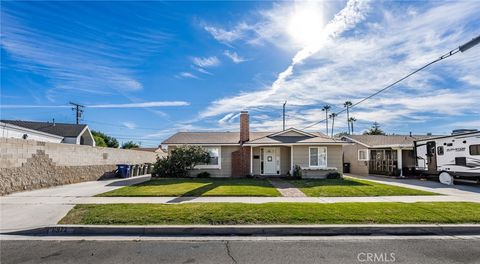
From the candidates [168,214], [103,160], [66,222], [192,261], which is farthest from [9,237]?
[103,160]

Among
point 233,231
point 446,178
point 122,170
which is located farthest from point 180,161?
point 446,178

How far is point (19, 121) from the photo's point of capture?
3062cm

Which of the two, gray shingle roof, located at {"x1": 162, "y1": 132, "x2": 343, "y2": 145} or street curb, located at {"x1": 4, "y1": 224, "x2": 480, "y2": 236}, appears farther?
gray shingle roof, located at {"x1": 162, "y1": 132, "x2": 343, "y2": 145}

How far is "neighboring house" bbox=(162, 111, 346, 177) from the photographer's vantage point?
59.2ft

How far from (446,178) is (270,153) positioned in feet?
36.7

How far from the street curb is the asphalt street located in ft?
1.31

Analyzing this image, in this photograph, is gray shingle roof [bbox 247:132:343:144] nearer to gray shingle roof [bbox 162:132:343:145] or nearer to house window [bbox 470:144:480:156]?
gray shingle roof [bbox 162:132:343:145]

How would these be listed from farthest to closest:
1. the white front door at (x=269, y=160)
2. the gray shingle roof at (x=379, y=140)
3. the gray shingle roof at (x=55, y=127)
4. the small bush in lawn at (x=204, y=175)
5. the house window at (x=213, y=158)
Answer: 1. the gray shingle roof at (x=55, y=127)
2. the gray shingle roof at (x=379, y=140)
3. the white front door at (x=269, y=160)
4. the house window at (x=213, y=158)
5. the small bush in lawn at (x=204, y=175)

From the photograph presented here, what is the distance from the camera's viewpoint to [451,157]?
16562mm

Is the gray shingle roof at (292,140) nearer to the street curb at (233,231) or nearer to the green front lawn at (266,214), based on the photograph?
the green front lawn at (266,214)

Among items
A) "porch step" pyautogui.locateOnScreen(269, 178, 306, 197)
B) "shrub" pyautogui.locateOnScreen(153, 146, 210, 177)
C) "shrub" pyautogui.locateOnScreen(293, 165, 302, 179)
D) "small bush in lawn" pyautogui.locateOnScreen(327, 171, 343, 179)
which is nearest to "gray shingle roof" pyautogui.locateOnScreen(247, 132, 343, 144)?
"shrub" pyautogui.locateOnScreen(293, 165, 302, 179)

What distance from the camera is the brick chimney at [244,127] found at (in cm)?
1964

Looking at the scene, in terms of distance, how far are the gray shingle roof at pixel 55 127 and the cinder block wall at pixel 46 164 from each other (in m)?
15.1

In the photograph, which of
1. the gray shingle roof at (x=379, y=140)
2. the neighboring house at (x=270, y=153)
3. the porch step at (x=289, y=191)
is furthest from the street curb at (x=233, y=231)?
the gray shingle roof at (x=379, y=140)
